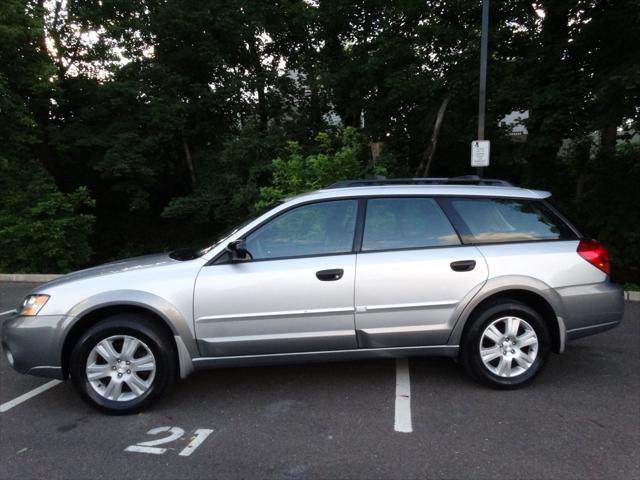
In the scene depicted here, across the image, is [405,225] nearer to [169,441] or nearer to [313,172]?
[169,441]

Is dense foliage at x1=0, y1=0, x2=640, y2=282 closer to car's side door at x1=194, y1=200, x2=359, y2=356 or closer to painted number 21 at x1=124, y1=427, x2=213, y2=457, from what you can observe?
car's side door at x1=194, y1=200, x2=359, y2=356

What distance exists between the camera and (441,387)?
156 inches

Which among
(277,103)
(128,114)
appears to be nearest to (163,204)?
(128,114)

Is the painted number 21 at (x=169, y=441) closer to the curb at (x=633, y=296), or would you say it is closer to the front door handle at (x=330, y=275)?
the front door handle at (x=330, y=275)

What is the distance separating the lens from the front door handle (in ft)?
12.0

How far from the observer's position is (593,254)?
3.97 meters

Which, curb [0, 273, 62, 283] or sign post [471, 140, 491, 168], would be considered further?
curb [0, 273, 62, 283]

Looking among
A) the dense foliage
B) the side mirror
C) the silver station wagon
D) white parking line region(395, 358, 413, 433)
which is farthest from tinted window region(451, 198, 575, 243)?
the dense foliage

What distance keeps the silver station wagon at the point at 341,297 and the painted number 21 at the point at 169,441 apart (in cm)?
34

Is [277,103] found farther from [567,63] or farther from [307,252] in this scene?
[307,252]

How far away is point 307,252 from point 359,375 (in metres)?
1.25

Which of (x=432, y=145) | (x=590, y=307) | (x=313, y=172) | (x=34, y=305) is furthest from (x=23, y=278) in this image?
A: (x=590, y=307)

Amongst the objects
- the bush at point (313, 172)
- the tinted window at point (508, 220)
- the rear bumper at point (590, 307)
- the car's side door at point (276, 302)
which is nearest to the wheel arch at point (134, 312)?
the car's side door at point (276, 302)

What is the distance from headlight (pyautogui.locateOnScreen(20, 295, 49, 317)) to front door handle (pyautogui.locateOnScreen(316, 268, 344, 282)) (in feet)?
6.64
